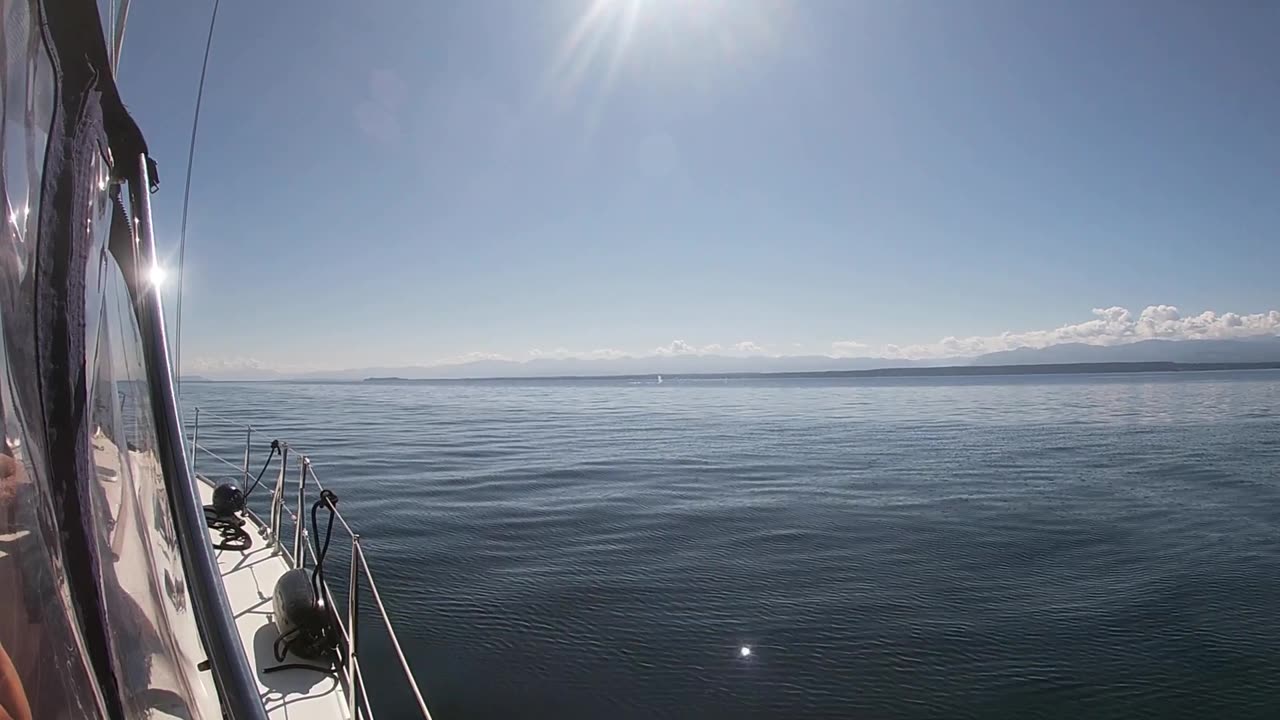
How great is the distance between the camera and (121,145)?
2027mm

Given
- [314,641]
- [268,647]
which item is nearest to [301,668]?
[314,641]

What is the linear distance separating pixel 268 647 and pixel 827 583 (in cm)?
730

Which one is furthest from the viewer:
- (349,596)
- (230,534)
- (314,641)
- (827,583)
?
(827,583)

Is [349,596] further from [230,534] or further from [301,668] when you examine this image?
[230,534]

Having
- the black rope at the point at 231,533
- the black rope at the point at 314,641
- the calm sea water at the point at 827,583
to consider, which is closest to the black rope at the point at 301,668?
the black rope at the point at 314,641

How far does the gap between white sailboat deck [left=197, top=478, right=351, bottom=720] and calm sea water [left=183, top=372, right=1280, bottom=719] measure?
165 centimetres

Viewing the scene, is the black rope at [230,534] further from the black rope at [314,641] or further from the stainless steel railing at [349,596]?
the black rope at [314,641]

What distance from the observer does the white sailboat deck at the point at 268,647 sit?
13.8ft

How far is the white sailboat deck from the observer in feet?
13.8

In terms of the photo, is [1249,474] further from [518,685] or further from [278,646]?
[278,646]

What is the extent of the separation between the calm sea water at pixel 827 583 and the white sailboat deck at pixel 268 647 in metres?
1.65

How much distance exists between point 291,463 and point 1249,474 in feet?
85.7

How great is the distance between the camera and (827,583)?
9.77 meters

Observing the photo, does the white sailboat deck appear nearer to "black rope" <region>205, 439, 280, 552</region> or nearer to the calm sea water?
"black rope" <region>205, 439, 280, 552</region>
